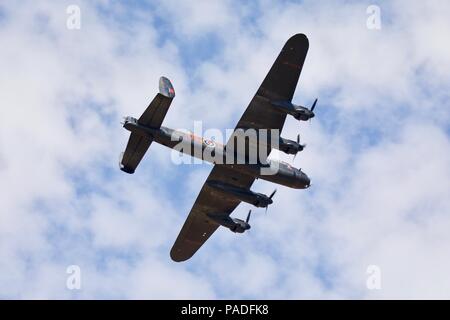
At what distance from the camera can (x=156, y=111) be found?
1730 inches

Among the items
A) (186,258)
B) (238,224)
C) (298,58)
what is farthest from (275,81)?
(186,258)

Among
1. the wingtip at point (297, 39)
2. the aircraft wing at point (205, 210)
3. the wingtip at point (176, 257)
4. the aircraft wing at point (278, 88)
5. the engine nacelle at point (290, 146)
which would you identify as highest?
the wingtip at point (297, 39)

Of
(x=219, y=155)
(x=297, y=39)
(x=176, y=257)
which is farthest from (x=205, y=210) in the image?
(x=297, y=39)

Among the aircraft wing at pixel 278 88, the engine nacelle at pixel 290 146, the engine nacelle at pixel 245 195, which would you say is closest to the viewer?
the aircraft wing at pixel 278 88

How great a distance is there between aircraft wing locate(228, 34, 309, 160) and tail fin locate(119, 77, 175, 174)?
16.0 ft

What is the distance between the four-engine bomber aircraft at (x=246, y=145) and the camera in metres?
43.9

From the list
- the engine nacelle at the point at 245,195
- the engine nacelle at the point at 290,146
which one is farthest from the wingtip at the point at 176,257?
the engine nacelle at the point at 290,146

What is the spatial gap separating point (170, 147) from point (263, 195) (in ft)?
24.2

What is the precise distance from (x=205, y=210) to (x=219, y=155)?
6.04m

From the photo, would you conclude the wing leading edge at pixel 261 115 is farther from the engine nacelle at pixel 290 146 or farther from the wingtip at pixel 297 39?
the engine nacelle at pixel 290 146

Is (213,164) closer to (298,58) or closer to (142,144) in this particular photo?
(142,144)

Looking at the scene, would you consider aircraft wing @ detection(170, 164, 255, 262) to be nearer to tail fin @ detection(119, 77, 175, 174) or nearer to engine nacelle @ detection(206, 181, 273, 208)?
engine nacelle @ detection(206, 181, 273, 208)

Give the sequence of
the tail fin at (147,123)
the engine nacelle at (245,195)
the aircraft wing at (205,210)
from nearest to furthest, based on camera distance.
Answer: the tail fin at (147,123) → the aircraft wing at (205,210) → the engine nacelle at (245,195)

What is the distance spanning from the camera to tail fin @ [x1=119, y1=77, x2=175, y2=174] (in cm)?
4319
